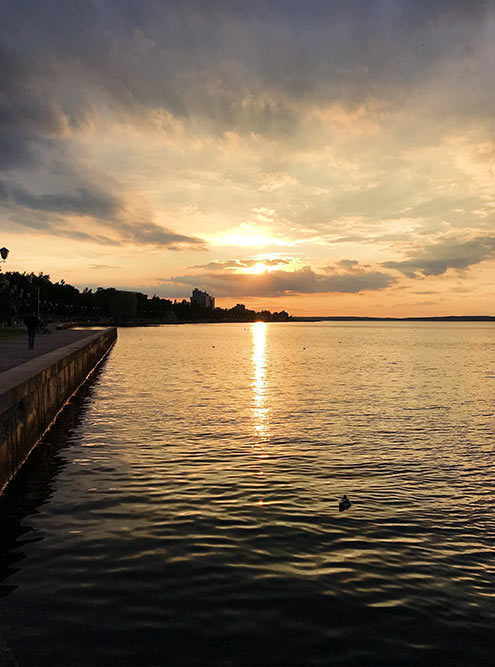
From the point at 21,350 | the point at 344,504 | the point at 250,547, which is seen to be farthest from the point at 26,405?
the point at 21,350

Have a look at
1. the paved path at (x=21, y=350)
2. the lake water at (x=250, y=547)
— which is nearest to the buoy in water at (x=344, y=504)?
the lake water at (x=250, y=547)

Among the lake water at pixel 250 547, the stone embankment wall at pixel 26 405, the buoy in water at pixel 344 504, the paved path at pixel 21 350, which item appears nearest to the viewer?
the lake water at pixel 250 547

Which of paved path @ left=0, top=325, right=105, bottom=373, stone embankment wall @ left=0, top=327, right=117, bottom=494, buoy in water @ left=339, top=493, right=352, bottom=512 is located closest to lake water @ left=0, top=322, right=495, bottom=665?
buoy in water @ left=339, top=493, right=352, bottom=512

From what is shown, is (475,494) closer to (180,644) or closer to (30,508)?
(180,644)

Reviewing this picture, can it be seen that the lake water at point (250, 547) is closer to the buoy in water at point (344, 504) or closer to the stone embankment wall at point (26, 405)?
the buoy in water at point (344, 504)

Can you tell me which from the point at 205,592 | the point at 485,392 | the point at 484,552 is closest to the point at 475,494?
the point at 484,552

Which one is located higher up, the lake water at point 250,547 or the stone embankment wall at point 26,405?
the stone embankment wall at point 26,405

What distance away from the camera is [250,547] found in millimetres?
8117

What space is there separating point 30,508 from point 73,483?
1.60 metres

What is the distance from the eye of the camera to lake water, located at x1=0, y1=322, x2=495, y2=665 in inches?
226

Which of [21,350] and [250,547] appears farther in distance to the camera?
[21,350]

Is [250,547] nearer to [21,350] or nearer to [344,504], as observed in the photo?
[344,504]

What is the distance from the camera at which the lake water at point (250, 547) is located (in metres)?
5.75

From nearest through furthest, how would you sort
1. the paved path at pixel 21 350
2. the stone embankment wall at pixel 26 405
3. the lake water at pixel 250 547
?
the lake water at pixel 250 547 → the stone embankment wall at pixel 26 405 → the paved path at pixel 21 350
